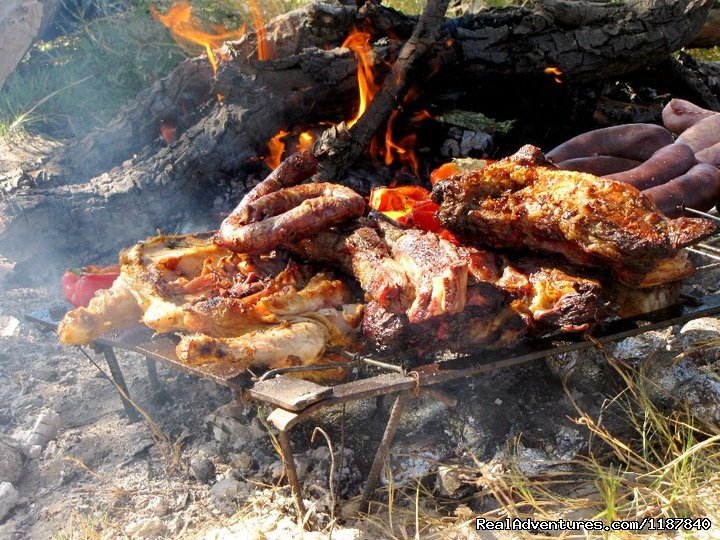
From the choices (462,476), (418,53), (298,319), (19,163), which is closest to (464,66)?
(418,53)

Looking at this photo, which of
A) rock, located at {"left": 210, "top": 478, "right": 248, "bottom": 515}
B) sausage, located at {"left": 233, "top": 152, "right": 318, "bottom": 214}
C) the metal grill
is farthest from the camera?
sausage, located at {"left": 233, "top": 152, "right": 318, "bottom": 214}

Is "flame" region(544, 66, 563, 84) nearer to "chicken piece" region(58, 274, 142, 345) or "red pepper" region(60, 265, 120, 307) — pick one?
"red pepper" region(60, 265, 120, 307)

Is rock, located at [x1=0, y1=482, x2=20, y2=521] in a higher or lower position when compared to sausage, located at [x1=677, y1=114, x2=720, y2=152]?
lower

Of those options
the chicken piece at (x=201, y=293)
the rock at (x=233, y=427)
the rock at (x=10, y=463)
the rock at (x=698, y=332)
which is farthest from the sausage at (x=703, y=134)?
the rock at (x=10, y=463)

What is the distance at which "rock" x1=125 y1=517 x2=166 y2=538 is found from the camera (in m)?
2.84

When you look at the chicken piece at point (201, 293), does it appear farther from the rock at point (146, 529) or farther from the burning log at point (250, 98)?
the burning log at point (250, 98)

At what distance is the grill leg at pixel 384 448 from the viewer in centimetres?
253

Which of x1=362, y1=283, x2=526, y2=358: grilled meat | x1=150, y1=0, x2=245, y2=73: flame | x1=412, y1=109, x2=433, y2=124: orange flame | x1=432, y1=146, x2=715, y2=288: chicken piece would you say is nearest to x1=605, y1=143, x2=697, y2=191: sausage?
x1=432, y1=146, x2=715, y2=288: chicken piece

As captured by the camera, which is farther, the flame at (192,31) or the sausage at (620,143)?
the flame at (192,31)

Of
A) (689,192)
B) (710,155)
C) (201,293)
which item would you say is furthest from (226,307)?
(710,155)

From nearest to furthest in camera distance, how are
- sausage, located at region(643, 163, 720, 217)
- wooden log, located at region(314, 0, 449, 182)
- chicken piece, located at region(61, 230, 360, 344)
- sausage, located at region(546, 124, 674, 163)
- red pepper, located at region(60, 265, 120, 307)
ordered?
chicken piece, located at region(61, 230, 360, 344)
sausage, located at region(643, 163, 720, 217)
red pepper, located at region(60, 265, 120, 307)
sausage, located at region(546, 124, 674, 163)
wooden log, located at region(314, 0, 449, 182)

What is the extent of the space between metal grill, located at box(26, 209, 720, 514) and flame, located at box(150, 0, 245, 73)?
3.94 meters

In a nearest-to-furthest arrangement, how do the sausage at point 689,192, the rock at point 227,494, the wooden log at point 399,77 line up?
the rock at point 227,494 → the sausage at point 689,192 → the wooden log at point 399,77

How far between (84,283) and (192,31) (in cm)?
432
